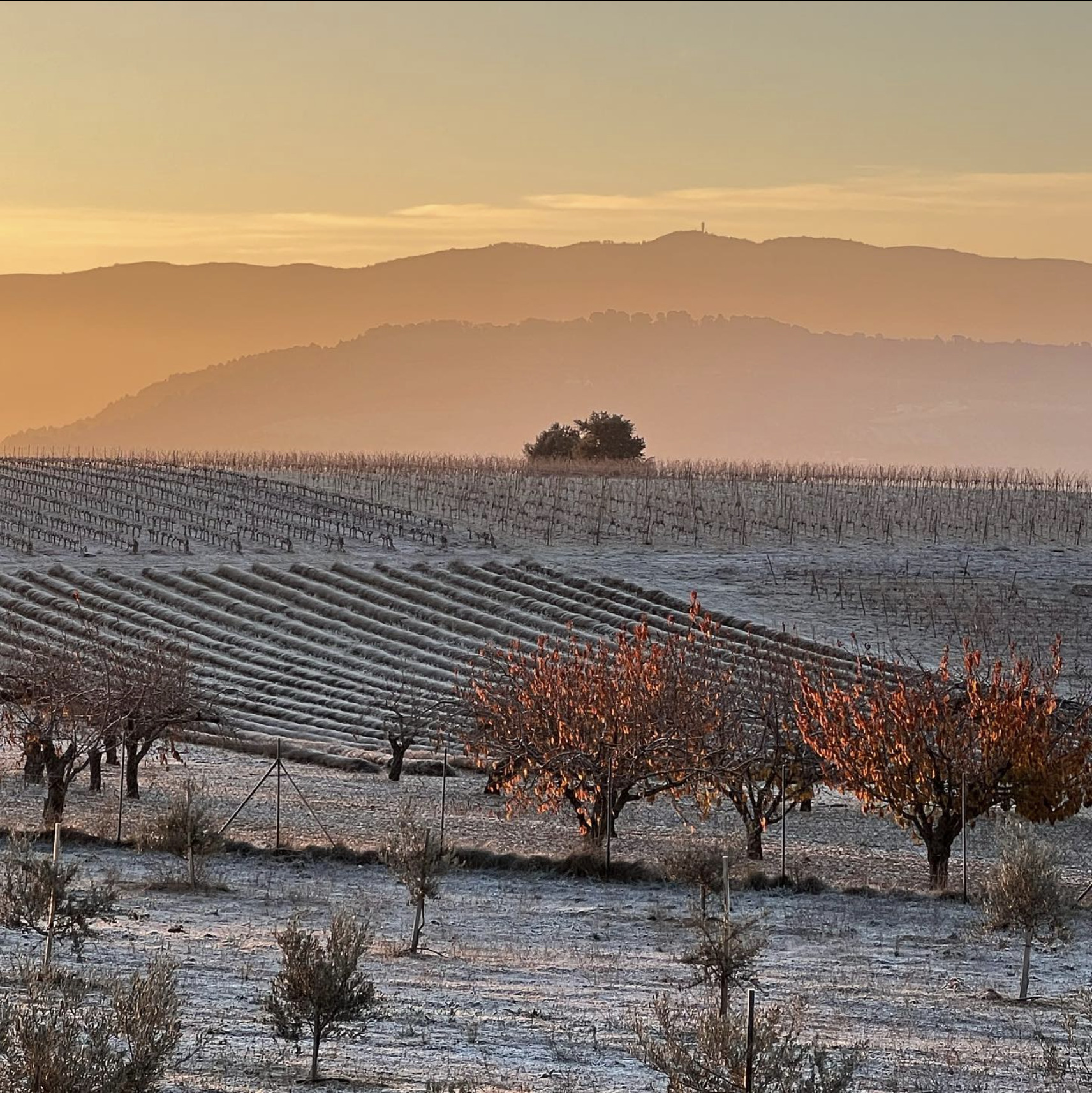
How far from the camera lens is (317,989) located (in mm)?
11867

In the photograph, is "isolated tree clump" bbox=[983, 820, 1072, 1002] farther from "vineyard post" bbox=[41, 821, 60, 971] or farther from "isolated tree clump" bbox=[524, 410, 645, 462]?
"isolated tree clump" bbox=[524, 410, 645, 462]

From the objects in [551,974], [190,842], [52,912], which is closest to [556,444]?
[190,842]

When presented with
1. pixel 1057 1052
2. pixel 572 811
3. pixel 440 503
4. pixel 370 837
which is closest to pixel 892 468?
pixel 440 503

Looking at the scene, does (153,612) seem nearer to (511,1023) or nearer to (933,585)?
(933,585)

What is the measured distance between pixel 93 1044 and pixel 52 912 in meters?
4.91

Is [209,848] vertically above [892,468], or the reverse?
[892,468]

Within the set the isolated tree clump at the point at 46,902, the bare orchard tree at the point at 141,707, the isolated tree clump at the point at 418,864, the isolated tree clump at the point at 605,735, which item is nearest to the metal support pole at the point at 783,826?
the isolated tree clump at the point at 605,735

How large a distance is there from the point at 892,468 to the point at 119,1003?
78641mm

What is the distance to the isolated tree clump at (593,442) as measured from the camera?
102 metres

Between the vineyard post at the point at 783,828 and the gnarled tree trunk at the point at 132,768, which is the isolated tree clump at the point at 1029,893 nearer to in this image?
the vineyard post at the point at 783,828

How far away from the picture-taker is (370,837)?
24047mm

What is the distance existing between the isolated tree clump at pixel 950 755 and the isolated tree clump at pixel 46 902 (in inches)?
436

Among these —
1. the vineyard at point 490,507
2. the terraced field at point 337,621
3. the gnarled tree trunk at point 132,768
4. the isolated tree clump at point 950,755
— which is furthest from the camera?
the vineyard at point 490,507

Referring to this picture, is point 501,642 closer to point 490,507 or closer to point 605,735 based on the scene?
point 605,735
